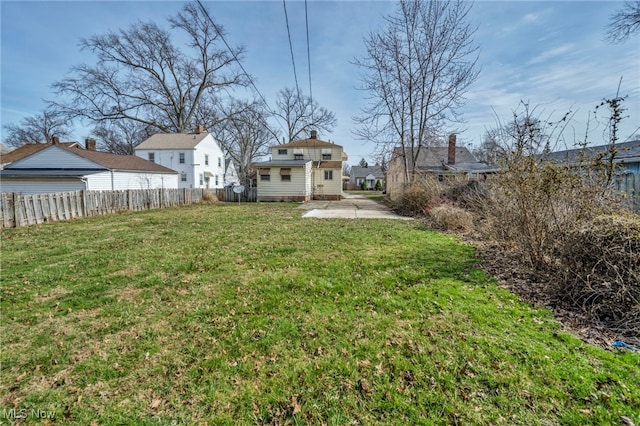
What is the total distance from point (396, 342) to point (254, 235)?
605 centimetres

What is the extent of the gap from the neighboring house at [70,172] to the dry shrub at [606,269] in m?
21.5

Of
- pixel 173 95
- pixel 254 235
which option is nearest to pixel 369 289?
pixel 254 235

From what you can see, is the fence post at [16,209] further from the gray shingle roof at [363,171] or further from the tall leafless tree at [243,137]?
the gray shingle roof at [363,171]

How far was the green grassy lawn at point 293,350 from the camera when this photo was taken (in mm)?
2121

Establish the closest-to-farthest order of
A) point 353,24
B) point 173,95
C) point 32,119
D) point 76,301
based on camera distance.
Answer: point 76,301 → point 353,24 → point 173,95 → point 32,119

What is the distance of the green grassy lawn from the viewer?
212cm

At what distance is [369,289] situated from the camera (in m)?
4.25

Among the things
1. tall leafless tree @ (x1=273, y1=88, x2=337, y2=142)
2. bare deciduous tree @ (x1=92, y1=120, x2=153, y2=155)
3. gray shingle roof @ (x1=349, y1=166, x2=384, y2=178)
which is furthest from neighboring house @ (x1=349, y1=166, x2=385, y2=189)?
bare deciduous tree @ (x1=92, y1=120, x2=153, y2=155)

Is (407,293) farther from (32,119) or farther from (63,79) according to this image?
(32,119)

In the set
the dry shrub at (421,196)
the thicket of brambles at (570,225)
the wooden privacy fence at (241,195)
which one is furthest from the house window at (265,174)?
the thicket of brambles at (570,225)

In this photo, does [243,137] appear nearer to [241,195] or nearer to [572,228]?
[241,195]

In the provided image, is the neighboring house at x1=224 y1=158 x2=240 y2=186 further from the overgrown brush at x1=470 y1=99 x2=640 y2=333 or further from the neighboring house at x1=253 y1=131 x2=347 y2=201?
the overgrown brush at x1=470 y1=99 x2=640 y2=333

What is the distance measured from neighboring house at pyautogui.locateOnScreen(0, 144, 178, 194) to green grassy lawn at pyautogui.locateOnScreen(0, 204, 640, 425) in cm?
1454

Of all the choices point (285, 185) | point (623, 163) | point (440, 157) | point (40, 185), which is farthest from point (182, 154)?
point (623, 163)
